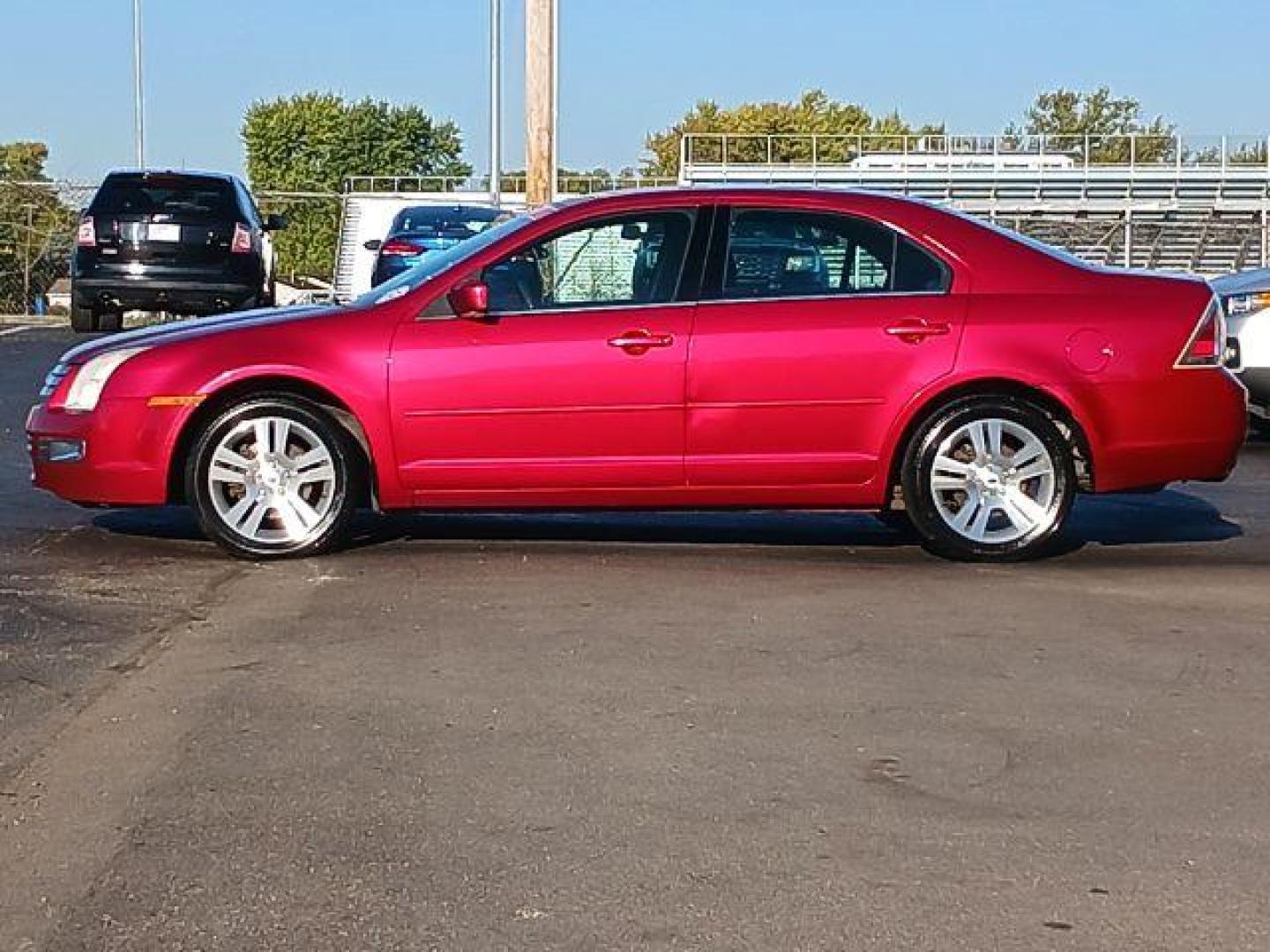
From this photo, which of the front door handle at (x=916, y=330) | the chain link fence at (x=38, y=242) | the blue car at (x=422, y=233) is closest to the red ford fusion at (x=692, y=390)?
the front door handle at (x=916, y=330)

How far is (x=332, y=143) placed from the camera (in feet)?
310

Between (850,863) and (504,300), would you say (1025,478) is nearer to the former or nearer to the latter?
(504,300)

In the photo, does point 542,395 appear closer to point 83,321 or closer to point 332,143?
point 83,321

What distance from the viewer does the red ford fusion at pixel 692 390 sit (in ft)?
25.2

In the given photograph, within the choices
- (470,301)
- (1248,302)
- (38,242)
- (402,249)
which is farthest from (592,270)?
(38,242)

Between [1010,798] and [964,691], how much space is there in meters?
1.05

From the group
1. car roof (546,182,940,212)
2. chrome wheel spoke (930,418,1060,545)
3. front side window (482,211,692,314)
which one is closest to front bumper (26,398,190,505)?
front side window (482,211,692,314)

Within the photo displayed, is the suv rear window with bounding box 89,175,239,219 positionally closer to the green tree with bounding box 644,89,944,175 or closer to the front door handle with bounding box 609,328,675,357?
the front door handle with bounding box 609,328,675,357

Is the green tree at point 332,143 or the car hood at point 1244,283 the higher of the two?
the green tree at point 332,143

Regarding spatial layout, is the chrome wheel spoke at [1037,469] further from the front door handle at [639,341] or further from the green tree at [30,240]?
the green tree at [30,240]

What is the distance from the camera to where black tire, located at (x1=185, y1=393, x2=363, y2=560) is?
7.72 metres

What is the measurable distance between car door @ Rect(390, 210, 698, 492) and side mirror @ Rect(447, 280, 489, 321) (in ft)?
0.14

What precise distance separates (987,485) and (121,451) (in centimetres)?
355

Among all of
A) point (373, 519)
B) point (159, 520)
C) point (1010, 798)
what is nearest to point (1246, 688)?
point (1010, 798)
